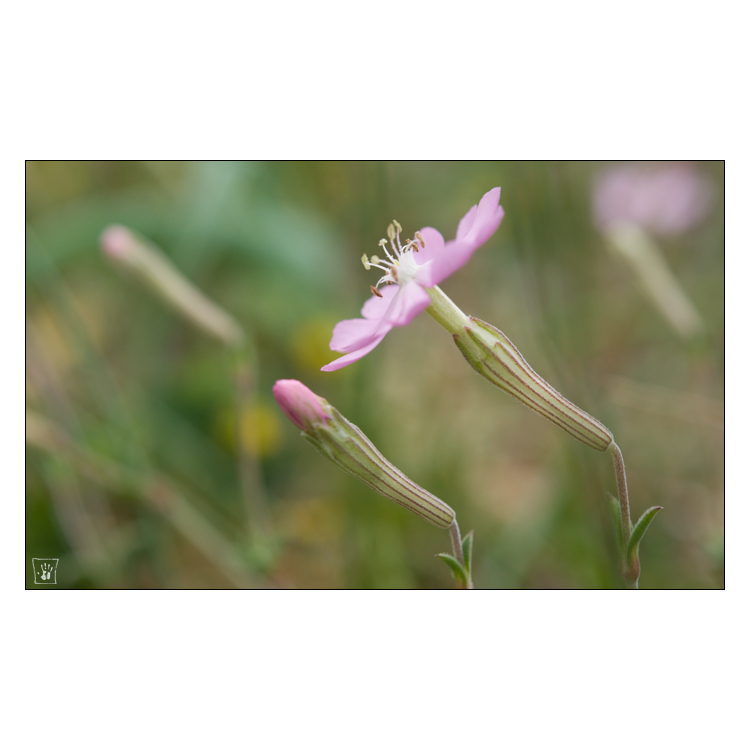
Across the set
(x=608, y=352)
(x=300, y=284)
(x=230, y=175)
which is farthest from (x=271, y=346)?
(x=608, y=352)

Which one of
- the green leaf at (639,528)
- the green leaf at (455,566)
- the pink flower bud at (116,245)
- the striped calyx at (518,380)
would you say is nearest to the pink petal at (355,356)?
the striped calyx at (518,380)

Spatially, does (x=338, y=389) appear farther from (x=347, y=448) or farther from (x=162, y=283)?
(x=347, y=448)

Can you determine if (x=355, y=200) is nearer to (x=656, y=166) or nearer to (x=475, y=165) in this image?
(x=475, y=165)

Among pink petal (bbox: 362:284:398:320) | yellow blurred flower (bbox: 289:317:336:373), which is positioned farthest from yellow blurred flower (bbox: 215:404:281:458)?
pink petal (bbox: 362:284:398:320)

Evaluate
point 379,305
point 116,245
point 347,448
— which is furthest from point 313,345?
point 347,448

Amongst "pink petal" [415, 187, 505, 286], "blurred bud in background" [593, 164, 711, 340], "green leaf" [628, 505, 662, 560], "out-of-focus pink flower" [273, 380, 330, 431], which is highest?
"blurred bud in background" [593, 164, 711, 340]

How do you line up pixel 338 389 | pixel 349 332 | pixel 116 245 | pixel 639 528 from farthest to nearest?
pixel 338 389, pixel 116 245, pixel 349 332, pixel 639 528

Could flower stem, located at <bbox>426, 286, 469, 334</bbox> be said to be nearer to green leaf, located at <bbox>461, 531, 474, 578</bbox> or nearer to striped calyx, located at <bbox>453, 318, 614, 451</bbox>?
striped calyx, located at <bbox>453, 318, 614, 451</bbox>
